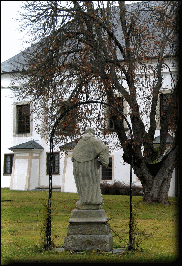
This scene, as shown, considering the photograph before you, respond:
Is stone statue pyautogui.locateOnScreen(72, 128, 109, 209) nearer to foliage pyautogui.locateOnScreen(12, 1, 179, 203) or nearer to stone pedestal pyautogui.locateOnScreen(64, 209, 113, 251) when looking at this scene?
stone pedestal pyautogui.locateOnScreen(64, 209, 113, 251)

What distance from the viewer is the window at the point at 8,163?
97.7 feet

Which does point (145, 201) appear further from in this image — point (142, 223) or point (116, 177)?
point (116, 177)

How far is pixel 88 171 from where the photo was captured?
28.1 ft

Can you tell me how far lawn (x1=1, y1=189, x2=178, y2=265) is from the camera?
7.34 meters

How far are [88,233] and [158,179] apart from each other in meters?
10.8

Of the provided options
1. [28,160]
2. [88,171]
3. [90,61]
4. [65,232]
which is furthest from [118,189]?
[88,171]

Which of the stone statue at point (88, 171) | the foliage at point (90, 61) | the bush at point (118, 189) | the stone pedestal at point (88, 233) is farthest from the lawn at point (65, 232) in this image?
the bush at point (118, 189)

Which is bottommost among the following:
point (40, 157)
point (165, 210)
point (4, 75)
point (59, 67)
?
point (165, 210)

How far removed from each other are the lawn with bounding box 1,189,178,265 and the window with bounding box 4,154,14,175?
8.39m

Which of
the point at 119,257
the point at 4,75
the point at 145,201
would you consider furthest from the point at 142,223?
the point at 4,75

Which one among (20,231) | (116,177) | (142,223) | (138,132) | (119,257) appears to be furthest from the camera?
(116,177)

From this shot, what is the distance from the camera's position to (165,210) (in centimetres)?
1703

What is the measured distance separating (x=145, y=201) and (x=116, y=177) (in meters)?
7.76

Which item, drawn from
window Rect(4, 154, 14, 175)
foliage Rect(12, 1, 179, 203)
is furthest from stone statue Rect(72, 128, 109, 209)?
window Rect(4, 154, 14, 175)
